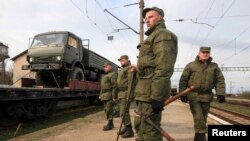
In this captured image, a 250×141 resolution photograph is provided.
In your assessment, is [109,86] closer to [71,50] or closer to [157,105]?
[157,105]

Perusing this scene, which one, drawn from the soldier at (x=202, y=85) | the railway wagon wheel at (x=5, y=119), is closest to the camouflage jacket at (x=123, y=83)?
the soldier at (x=202, y=85)

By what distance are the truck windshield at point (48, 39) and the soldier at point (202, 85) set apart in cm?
923

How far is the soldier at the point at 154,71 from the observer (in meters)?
4.60

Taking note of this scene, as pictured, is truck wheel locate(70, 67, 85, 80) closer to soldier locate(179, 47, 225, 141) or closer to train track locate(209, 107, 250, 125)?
train track locate(209, 107, 250, 125)

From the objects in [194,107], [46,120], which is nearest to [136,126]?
[194,107]

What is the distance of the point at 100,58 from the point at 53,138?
13838 mm

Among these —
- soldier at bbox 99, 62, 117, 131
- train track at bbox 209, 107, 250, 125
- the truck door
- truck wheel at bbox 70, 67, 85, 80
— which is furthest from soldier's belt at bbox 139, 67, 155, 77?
truck wheel at bbox 70, 67, 85, 80

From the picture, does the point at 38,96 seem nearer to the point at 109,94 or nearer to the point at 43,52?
the point at 109,94

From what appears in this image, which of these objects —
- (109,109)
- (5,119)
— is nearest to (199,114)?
(109,109)

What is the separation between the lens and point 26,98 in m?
10.3

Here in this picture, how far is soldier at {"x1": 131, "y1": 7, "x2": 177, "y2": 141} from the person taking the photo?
15.1 feet

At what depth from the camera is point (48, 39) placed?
1581 cm

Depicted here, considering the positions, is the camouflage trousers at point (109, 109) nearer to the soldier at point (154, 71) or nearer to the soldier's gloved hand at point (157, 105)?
the soldier at point (154, 71)

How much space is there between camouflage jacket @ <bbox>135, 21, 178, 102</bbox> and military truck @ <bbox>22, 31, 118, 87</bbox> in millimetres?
9975
